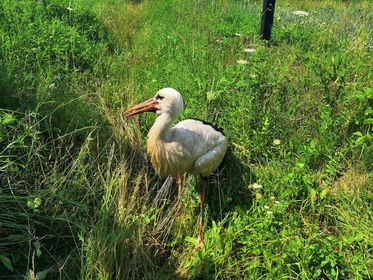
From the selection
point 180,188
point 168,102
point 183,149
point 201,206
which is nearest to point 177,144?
point 183,149

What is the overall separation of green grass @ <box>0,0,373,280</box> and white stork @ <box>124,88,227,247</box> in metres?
0.21

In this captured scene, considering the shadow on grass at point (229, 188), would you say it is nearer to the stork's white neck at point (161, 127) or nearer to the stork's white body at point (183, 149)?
the stork's white body at point (183, 149)

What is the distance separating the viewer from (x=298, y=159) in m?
3.60

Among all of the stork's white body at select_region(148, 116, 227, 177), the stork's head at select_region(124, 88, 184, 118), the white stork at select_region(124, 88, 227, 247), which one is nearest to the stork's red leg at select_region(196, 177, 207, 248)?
the white stork at select_region(124, 88, 227, 247)

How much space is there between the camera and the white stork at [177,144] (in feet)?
10.4

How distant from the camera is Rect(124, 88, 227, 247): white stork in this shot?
3180 millimetres

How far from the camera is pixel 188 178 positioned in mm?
3605

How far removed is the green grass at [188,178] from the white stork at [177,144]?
0.21 meters

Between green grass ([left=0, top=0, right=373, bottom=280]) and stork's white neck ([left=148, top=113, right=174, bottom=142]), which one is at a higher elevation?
stork's white neck ([left=148, top=113, right=174, bottom=142])

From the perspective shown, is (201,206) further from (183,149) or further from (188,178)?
(183,149)

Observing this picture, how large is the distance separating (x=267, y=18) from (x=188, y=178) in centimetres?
271

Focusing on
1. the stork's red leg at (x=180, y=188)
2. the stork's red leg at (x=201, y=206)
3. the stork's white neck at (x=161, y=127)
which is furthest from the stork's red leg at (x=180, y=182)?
the stork's white neck at (x=161, y=127)

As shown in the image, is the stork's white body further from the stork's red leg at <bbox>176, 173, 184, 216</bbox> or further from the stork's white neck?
the stork's red leg at <bbox>176, 173, 184, 216</bbox>

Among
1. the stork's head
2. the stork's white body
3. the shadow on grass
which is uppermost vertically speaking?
the stork's head
